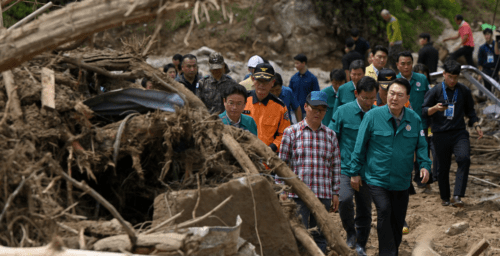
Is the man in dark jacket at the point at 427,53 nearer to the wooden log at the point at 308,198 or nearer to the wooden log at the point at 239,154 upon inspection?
the wooden log at the point at 308,198

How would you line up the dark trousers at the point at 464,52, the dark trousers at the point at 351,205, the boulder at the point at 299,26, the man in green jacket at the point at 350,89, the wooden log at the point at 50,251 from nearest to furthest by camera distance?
the wooden log at the point at 50,251
the dark trousers at the point at 351,205
the man in green jacket at the point at 350,89
the dark trousers at the point at 464,52
the boulder at the point at 299,26

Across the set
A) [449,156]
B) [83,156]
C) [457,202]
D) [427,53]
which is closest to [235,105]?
[83,156]

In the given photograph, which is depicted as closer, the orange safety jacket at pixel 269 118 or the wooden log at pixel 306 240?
the wooden log at pixel 306 240

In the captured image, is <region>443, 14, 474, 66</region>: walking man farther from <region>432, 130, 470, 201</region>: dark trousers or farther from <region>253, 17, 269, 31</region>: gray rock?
<region>432, 130, 470, 201</region>: dark trousers

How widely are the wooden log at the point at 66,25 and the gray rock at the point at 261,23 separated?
12.4 meters

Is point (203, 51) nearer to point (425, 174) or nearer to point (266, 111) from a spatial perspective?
point (266, 111)

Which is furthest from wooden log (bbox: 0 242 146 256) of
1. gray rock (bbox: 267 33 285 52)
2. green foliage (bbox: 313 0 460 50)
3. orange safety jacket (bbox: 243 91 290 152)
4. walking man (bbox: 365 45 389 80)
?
green foliage (bbox: 313 0 460 50)

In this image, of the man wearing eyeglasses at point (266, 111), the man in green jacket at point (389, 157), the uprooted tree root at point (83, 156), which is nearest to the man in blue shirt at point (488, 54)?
the man in green jacket at point (389, 157)

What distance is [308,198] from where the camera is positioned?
446 cm

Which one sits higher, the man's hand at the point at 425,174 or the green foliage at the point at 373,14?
the green foliage at the point at 373,14

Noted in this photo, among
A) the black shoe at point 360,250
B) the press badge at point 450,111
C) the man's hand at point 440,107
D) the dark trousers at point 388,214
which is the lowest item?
the black shoe at point 360,250

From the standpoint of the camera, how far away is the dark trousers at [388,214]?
5719 mm

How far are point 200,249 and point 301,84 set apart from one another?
6261mm

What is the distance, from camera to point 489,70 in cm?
1553
